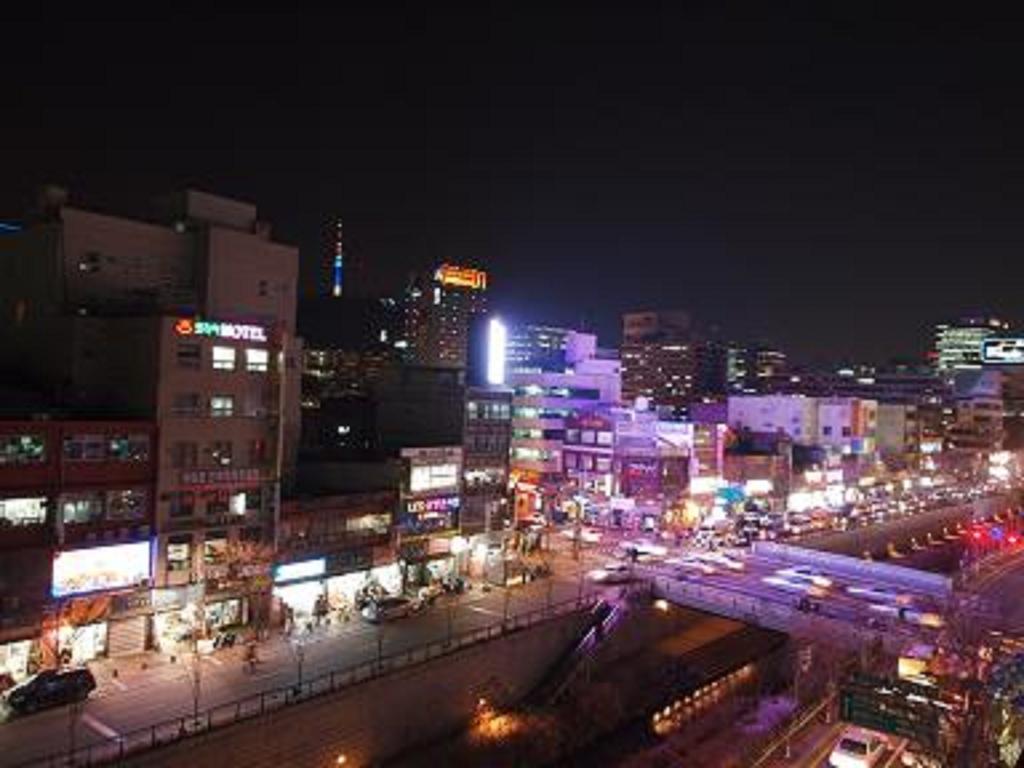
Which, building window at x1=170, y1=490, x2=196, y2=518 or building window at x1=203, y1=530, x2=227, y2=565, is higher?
building window at x1=170, y1=490, x2=196, y2=518

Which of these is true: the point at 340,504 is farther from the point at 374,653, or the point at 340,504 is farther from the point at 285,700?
the point at 285,700

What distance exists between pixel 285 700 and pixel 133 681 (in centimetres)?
761

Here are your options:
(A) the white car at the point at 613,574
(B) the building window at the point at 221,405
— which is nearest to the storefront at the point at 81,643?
(B) the building window at the point at 221,405

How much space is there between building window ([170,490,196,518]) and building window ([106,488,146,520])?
1561 millimetres

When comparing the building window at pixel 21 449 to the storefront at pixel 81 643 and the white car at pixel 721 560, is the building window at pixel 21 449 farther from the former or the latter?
the white car at pixel 721 560

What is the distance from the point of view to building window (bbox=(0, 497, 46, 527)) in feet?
127

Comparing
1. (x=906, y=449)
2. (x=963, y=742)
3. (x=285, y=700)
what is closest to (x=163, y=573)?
(x=285, y=700)

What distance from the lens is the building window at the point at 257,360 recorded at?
49062 millimetres

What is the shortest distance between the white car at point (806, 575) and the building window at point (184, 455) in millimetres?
44919

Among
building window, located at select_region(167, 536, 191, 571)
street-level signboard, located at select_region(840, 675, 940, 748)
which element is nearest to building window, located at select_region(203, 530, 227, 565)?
building window, located at select_region(167, 536, 191, 571)

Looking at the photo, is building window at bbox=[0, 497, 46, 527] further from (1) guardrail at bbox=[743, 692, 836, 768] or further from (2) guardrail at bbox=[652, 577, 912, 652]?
(2) guardrail at bbox=[652, 577, 912, 652]

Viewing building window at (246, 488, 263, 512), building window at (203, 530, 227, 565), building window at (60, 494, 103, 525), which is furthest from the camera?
building window at (246, 488, 263, 512)

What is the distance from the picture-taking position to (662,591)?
200 ft

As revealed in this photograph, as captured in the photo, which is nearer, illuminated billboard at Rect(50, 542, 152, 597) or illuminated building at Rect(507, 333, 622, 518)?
illuminated billboard at Rect(50, 542, 152, 597)
